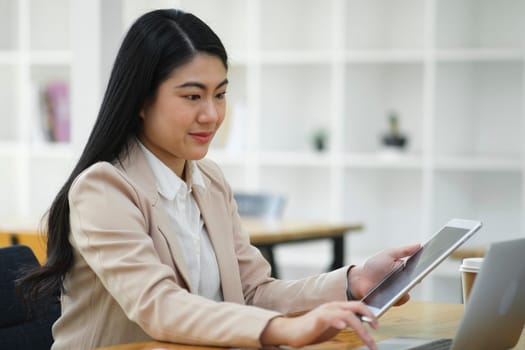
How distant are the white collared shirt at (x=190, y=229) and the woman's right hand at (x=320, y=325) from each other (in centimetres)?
44

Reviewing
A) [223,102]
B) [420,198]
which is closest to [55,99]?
[420,198]

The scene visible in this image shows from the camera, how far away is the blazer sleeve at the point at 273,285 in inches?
82.5

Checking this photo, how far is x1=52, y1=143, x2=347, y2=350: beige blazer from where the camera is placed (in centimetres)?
171

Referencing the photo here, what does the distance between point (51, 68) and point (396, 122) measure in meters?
2.22

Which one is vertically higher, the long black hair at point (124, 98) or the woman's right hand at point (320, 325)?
the long black hair at point (124, 98)

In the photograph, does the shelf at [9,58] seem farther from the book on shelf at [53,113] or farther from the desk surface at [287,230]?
the desk surface at [287,230]

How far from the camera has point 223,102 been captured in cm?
202

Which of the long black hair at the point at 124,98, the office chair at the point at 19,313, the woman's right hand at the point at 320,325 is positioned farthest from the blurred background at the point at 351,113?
the woman's right hand at the point at 320,325

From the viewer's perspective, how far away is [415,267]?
5.69 ft

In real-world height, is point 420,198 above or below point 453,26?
below

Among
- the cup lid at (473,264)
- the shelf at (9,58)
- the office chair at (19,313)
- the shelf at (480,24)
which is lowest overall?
the office chair at (19,313)

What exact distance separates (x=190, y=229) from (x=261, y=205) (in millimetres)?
2910

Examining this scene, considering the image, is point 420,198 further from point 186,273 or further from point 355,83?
point 186,273

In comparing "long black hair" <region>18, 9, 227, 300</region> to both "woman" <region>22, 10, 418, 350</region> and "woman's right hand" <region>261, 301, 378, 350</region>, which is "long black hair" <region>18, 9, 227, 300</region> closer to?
"woman" <region>22, 10, 418, 350</region>
